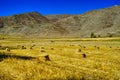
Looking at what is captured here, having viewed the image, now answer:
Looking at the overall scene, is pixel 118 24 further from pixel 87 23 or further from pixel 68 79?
pixel 68 79

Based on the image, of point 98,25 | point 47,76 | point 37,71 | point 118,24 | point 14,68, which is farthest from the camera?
point 98,25

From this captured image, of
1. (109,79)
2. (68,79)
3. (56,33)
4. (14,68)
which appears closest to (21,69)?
(14,68)

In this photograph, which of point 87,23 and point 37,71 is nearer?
point 37,71

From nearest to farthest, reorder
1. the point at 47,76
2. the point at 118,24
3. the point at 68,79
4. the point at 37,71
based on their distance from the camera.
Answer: the point at 68,79 → the point at 47,76 → the point at 37,71 → the point at 118,24

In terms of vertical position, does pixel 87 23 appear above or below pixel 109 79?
above

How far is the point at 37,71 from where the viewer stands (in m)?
14.2

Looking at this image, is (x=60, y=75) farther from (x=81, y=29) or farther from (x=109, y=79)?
(x=81, y=29)

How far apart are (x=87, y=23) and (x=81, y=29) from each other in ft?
23.2

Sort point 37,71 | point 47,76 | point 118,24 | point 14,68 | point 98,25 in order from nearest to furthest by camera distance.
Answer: point 47,76, point 37,71, point 14,68, point 118,24, point 98,25

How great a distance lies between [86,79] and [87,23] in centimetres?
18871

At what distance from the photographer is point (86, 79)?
12.0 m

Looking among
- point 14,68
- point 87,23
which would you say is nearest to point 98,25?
point 87,23

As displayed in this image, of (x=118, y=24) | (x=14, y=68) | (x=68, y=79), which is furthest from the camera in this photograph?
(x=118, y=24)

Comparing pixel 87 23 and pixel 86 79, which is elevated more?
pixel 87 23
